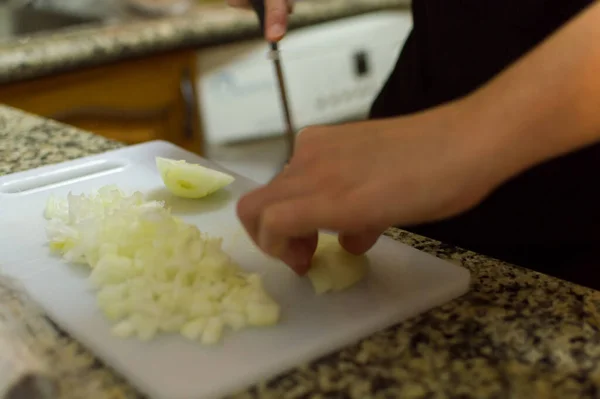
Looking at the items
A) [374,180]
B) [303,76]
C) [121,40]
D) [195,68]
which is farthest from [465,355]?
[303,76]

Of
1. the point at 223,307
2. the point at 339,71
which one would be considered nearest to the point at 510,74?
the point at 223,307

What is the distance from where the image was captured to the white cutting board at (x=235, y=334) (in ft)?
1.61

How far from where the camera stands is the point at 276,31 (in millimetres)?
950

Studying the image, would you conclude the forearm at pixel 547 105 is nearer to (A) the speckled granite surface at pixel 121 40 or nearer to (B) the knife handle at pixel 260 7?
(B) the knife handle at pixel 260 7

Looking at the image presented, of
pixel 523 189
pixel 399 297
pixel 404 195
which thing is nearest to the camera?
pixel 404 195

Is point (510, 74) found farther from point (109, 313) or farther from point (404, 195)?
point (109, 313)

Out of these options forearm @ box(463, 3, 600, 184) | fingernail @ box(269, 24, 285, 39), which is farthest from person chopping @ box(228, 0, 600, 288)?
fingernail @ box(269, 24, 285, 39)

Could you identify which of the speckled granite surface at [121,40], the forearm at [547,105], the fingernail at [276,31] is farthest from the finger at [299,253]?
the speckled granite surface at [121,40]

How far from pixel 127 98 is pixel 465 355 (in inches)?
60.8

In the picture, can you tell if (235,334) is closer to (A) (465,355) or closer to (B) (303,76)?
(A) (465,355)

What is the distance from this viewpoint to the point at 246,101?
208 cm

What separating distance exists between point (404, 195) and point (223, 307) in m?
0.18

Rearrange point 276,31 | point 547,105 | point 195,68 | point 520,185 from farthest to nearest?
point 195,68, point 276,31, point 520,185, point 547,105

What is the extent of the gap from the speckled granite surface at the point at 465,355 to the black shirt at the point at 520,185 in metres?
0.18
